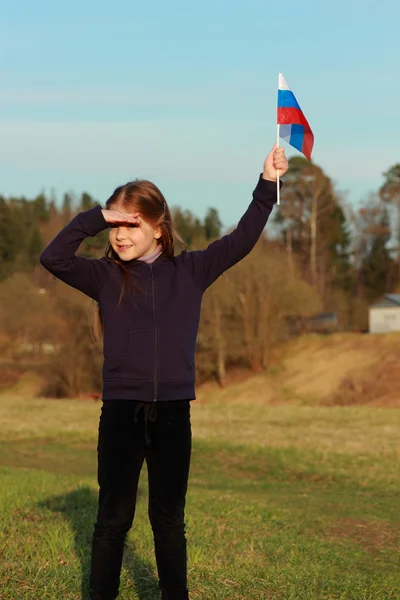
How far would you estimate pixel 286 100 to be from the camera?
5129 mm

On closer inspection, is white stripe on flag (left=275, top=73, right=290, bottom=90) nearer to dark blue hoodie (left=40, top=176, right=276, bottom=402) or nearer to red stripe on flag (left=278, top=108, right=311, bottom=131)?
red stripe on flag (left=278, top=108, right=311, bottom=131)

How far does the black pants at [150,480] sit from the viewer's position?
4.34 meters

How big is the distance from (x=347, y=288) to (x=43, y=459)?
60.6m

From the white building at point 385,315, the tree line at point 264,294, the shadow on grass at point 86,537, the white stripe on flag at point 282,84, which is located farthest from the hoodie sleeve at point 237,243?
the white building at point 385,315

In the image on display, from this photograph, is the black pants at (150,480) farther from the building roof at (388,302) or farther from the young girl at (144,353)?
the building roof at (388,302)

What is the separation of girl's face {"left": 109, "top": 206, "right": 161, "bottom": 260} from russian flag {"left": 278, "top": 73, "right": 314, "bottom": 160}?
3.31ft

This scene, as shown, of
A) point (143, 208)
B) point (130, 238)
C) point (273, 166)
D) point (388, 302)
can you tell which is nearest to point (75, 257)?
point (130, 238)

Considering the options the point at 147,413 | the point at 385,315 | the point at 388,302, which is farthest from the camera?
the point at 388,302

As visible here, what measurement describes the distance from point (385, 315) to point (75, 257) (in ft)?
179

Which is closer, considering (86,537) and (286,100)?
(286,100)

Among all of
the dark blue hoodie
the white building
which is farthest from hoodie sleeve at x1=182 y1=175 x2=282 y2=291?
the white building

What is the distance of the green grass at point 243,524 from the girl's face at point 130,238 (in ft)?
6.22

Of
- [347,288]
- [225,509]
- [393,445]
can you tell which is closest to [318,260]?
[347,288]

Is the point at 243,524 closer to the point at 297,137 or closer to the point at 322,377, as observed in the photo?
the point at 297,137
